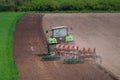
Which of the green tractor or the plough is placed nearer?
the plough

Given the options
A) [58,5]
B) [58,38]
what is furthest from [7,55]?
[58,5]

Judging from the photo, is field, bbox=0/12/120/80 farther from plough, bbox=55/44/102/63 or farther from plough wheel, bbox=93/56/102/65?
plough, bbox=55/44/102/63

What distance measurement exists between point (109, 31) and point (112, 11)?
3081 cm

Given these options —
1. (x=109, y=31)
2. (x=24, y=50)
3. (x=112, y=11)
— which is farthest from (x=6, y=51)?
(x=112, y=11)

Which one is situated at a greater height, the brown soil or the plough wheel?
the brown soil

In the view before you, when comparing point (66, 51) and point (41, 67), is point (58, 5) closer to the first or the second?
point (66, 51)

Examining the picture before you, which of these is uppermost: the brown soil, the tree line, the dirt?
the tree line

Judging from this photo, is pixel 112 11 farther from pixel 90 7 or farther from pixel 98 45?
pixel 98 45

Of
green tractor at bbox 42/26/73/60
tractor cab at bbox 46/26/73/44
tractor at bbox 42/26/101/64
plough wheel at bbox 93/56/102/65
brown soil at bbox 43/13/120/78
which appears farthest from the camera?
tractor cab at bbox 46/26/73/44

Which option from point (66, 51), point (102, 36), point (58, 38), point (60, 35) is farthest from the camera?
point (102, 36)

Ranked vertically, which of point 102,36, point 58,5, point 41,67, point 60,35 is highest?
point 58,5

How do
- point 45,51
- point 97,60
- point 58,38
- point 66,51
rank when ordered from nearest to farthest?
point 97,60
point 66,51
point 58,38
point 45,51

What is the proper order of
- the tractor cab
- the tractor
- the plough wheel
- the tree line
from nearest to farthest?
1. the plough wheel
2. the tractor
3. the tractor cab
4. the tree line

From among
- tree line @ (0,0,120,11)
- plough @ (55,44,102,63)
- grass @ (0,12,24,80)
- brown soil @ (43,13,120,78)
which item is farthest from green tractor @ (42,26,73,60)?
tree line @ (0,0,120,11)
